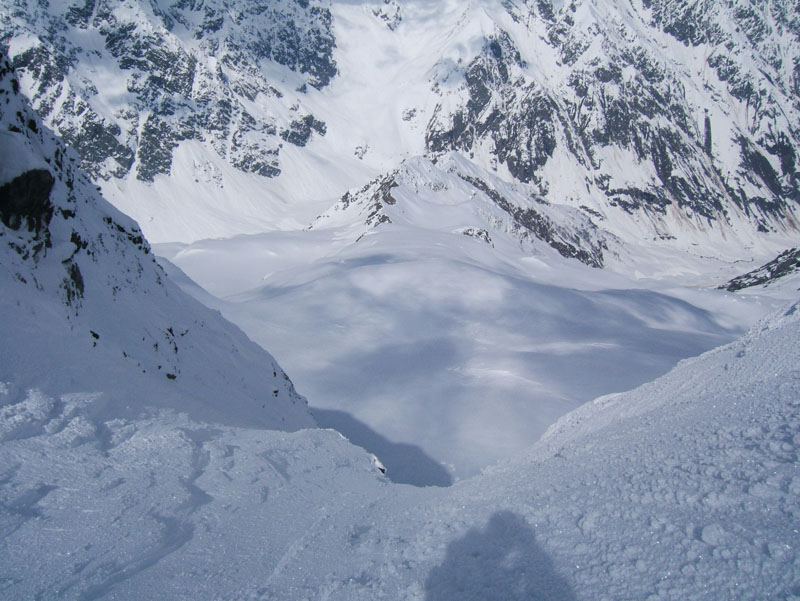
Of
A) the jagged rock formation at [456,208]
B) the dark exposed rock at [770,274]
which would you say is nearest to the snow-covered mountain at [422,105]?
the jagged rock formation at [456,208]

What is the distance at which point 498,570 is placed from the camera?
246cm

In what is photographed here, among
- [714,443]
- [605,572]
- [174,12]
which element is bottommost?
[605,572]

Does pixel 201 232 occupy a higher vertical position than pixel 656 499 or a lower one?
lower

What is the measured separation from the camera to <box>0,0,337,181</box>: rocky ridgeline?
293ft

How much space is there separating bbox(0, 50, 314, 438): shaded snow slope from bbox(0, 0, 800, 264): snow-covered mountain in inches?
2604

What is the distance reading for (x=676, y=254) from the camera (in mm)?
114312

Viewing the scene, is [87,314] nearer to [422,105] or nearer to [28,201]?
[28,201]

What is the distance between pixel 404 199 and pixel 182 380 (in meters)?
41.8

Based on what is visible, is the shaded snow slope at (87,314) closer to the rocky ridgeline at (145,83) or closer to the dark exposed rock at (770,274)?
the dark exposed rock at (770,274)

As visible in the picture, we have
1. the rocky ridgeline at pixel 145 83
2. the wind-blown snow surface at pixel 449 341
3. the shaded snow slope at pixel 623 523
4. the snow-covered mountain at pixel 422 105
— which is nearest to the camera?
the shaded snow slope at pixel 623 523

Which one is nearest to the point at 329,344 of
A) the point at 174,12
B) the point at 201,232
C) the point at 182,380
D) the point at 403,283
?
the point at 403,283

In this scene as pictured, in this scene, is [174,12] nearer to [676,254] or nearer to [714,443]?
[676,254]

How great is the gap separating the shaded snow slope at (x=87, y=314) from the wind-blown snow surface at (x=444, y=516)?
373mm

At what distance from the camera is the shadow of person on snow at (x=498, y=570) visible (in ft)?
7.41
